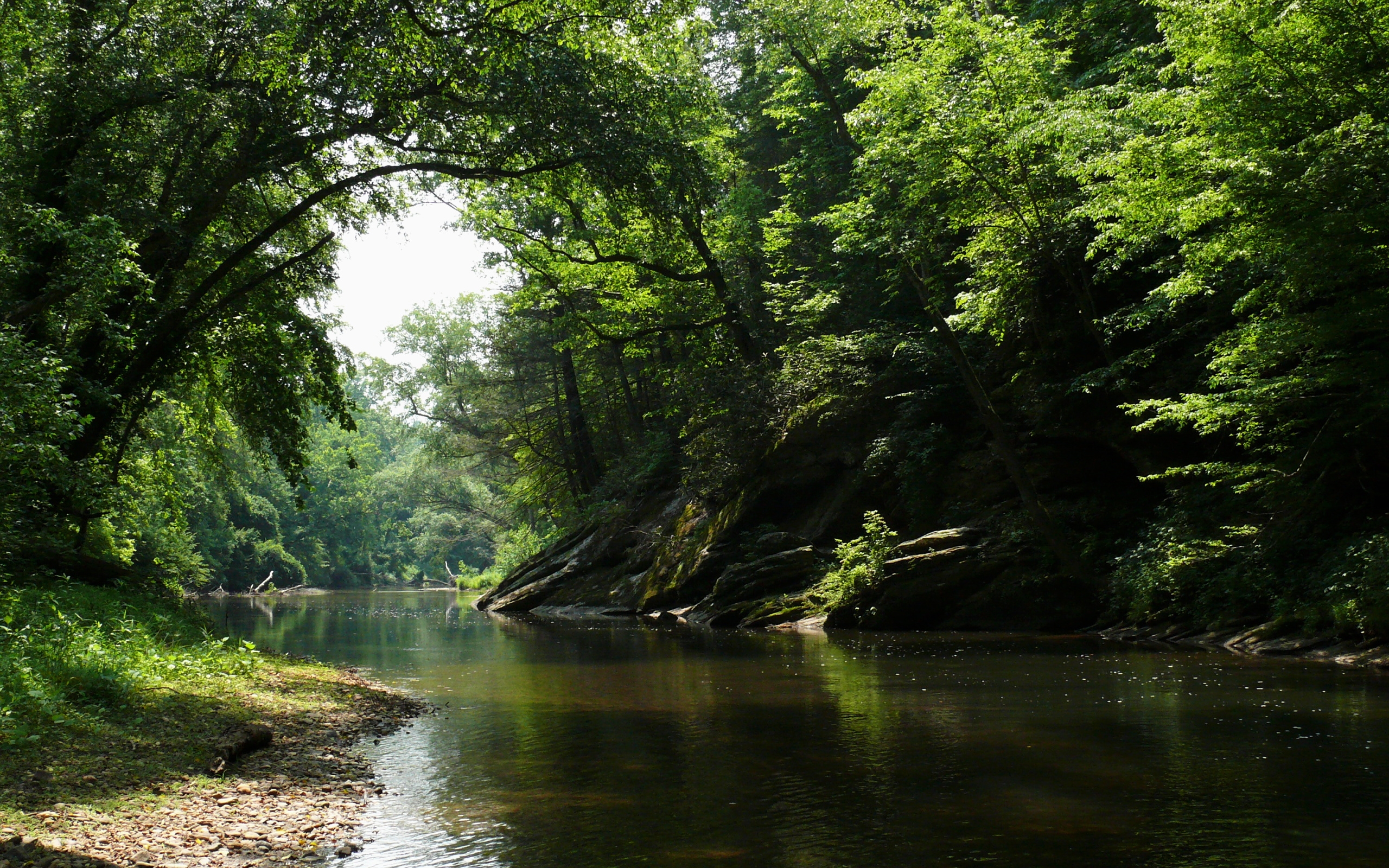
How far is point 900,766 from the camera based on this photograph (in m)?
7.16

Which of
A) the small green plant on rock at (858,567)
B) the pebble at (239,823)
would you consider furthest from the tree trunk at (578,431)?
the pebble at (239,823)

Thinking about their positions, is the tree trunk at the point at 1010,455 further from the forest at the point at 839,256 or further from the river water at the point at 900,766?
the river water at the point at 900,766

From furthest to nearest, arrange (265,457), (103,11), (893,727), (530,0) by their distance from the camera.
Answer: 1. (265,457)
2. (103,11)
3. (530,0)
4. (893,727)

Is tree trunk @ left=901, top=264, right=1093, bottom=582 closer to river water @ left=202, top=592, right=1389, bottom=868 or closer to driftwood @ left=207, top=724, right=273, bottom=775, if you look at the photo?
river water @ left=202, top=592, right=1389, bottom=868

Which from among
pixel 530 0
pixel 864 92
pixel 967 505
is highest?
pixel 864 92

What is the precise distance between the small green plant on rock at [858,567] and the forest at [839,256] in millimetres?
151

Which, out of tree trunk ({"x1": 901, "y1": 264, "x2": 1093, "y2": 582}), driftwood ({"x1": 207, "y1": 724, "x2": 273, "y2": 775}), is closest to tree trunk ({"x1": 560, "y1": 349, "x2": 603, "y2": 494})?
tree trunk ({"x1": 901, "y1": 264, "x2": 1093, "y2": 582})

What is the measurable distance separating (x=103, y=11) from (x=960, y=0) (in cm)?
1586

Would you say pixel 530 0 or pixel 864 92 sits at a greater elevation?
pixel 864 92

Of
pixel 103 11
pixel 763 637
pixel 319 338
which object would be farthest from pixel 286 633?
pixel 103 11

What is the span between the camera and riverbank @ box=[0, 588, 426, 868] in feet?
16.6

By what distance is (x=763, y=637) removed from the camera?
19.0m

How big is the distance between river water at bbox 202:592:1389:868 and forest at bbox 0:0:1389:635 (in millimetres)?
4075

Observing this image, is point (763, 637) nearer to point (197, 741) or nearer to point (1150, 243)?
point (1150, 243)
